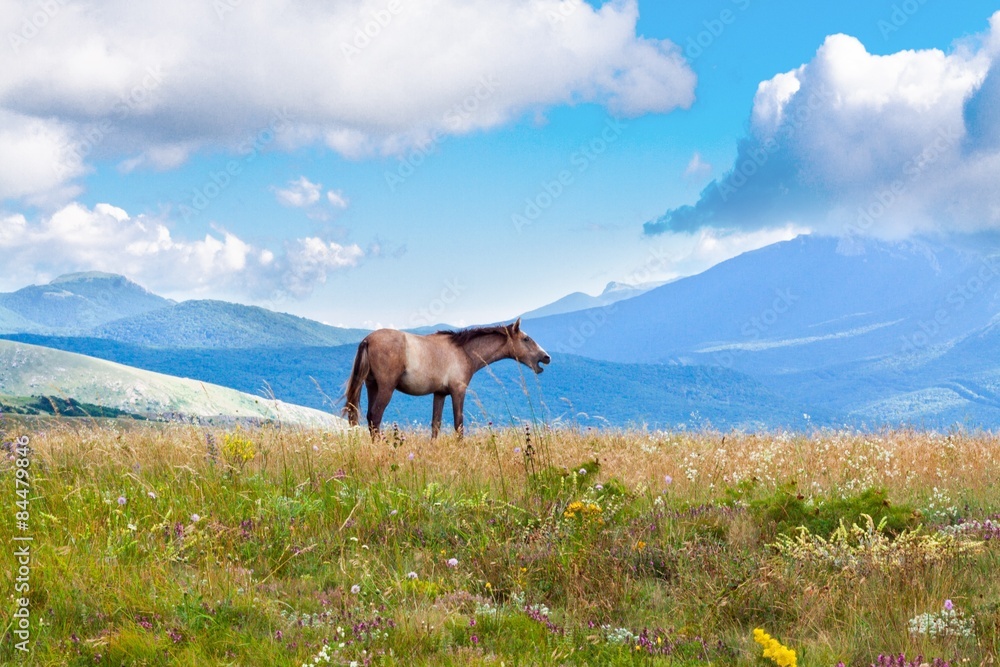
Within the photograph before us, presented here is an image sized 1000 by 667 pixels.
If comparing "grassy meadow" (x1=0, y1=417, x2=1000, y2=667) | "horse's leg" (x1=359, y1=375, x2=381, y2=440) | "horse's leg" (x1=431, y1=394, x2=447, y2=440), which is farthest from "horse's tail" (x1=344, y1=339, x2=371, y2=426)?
"grassy meadow" (x1=0, y1=417, x2=1000, y2=667)

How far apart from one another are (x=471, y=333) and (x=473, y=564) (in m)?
11.1

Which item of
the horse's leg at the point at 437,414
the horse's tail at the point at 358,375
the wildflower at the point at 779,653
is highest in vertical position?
the horse's tail at the point at 358,375

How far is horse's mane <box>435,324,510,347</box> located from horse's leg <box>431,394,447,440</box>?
1.16 meters

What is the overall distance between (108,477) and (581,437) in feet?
24.5

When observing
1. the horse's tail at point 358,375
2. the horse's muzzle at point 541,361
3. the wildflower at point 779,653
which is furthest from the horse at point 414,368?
the wildflower at point 779,653

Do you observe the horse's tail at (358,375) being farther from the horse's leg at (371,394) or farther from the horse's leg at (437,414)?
the horse's leg at (437,414)

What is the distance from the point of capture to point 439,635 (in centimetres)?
480

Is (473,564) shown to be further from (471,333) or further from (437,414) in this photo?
(471,333)

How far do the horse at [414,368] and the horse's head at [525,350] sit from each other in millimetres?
629

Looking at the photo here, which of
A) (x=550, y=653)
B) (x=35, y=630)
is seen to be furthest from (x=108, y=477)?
(x=550, y=653)

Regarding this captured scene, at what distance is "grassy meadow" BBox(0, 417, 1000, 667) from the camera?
4.82 meters

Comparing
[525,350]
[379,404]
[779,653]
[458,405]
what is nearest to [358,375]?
[379,404]

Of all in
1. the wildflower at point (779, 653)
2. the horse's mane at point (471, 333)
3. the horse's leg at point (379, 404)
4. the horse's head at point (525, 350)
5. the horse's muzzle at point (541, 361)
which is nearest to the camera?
the wildflower at point (779, 653)

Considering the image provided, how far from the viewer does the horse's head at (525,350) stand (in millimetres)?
17472
